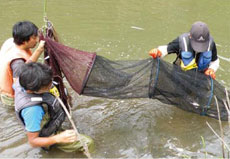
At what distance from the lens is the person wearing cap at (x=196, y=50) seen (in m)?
4.23

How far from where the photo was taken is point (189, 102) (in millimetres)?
4402

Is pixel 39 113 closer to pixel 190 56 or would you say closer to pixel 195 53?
pixel 190 56

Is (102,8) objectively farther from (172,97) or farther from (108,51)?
(172,97)

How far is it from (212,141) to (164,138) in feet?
2.48

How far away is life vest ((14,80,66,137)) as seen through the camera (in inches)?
129

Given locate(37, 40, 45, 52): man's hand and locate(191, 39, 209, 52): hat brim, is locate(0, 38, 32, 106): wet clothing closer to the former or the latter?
locate(37, 40, 45, 52): man's hand

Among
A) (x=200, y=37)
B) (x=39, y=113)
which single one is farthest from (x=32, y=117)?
(x=200, y=37)

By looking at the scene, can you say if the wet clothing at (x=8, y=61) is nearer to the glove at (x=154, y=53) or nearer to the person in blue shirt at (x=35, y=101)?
the person in blue shirt at (x=35, y=101)

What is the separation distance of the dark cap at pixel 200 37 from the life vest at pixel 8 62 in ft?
8.27

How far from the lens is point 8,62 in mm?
4137

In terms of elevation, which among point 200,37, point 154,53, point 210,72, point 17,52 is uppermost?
point 200,37

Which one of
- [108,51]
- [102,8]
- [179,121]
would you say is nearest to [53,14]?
[102,8]

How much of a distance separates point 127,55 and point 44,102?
4.13m

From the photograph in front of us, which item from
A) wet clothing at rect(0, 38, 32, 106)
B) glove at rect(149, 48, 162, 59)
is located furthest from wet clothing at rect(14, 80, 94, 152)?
glove at rect(149, 48, 162, 59)
